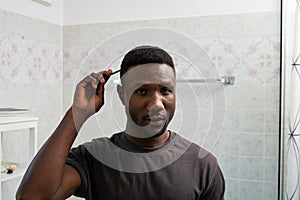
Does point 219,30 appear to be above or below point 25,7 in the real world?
below

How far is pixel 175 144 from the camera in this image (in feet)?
1.92

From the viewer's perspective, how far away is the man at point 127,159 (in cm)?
53

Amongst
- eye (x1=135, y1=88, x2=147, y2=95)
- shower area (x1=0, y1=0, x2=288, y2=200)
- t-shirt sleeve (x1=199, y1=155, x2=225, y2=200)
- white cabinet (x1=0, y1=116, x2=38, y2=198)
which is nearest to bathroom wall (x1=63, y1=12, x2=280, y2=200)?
shower area (x1=0, y1=0, x2=288, y2=200)

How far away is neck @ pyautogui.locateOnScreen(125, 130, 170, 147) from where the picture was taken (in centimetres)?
57

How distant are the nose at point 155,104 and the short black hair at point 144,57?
0.19 ft

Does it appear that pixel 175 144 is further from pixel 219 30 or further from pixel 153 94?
pixel 219 30

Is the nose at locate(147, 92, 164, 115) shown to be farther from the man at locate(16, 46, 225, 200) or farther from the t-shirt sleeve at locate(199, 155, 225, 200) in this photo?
the t-shirt sleeve at locate(199, 155, 225, 200)

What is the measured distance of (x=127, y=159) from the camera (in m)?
0.57

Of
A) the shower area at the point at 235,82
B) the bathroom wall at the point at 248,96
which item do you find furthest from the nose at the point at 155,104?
the bathroom wall at the point at 248,96

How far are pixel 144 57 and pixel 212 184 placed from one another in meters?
0.24

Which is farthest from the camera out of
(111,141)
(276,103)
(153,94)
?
(276,103)

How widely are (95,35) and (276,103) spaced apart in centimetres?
102

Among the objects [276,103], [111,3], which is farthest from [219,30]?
[111,3]

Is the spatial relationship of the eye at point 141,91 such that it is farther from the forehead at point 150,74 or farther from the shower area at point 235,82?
the shower area at point 235,82
